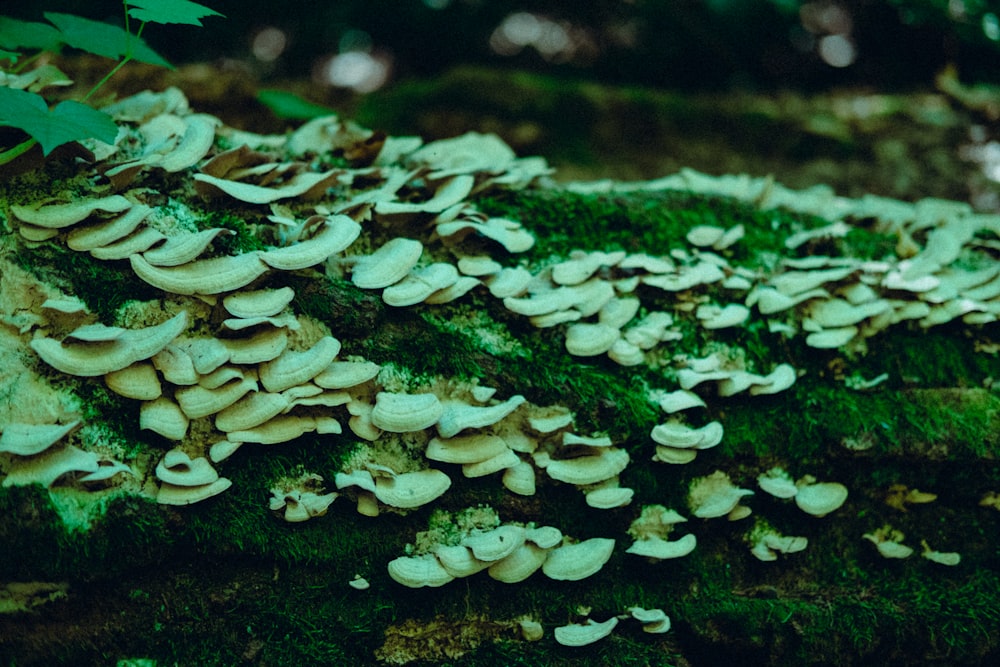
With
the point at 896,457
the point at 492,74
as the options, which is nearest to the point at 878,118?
the point at 492,74

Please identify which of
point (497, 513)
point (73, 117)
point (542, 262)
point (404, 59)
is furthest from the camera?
point (404, 59)

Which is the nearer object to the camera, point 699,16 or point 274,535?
point 274,535

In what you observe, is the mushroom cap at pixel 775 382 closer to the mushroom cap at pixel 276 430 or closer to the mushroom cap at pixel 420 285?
the mushroom cap at pixel 420 285

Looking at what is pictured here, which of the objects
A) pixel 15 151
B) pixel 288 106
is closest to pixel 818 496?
pixel 15 151

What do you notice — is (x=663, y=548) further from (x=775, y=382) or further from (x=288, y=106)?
(x=288, y=106)

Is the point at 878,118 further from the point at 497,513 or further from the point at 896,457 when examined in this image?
the point at 497,513

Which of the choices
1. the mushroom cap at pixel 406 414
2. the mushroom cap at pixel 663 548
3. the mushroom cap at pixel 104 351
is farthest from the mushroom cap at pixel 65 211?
the mushroom cap at pixel 663 548

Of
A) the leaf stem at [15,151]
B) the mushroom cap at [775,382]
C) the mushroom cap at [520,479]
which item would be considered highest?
the leaf stem at [15,151]
